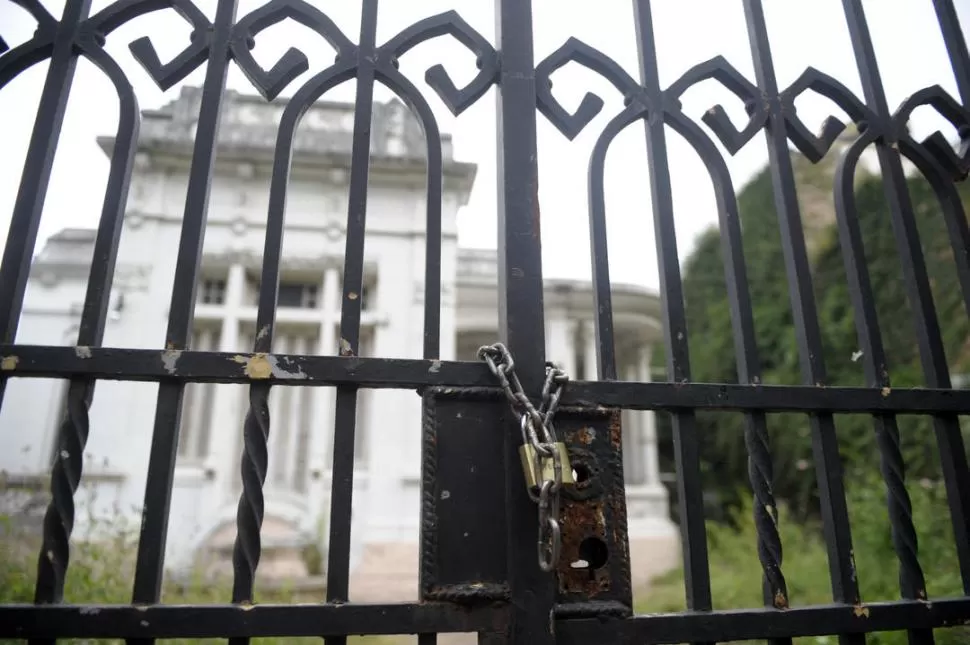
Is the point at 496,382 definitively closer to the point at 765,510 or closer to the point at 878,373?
the point at 765,510

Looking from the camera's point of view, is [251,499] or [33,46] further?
[33,46]

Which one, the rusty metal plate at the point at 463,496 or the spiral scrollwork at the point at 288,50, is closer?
the rusty metal plate at the point at 463,496

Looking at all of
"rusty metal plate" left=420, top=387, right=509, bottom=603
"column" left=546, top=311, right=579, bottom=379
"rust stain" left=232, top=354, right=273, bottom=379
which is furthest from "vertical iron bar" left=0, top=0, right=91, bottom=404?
"column" left=546, top=311, right=579, bottom=379

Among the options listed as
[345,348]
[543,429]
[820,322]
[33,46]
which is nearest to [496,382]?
[543,429]

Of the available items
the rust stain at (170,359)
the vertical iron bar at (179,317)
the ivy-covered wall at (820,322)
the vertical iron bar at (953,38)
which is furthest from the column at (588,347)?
the rust stain at (170,359)

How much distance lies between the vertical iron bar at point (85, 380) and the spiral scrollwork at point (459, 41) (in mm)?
454

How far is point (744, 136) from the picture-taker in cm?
117

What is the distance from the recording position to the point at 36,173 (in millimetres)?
981

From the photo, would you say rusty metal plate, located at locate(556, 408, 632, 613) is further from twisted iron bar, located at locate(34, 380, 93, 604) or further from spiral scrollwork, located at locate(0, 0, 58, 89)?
spiral scrollwork, located at locate(0, 0, 58, 89)

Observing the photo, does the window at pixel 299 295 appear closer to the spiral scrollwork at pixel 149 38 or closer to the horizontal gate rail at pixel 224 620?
the spiral scrollwork at pixel 149 38

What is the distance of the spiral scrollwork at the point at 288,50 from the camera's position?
1.04 m

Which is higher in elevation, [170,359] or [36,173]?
[36,173]

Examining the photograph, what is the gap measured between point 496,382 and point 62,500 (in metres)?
0.66

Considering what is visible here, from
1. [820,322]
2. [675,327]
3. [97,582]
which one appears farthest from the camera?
[820,322]
